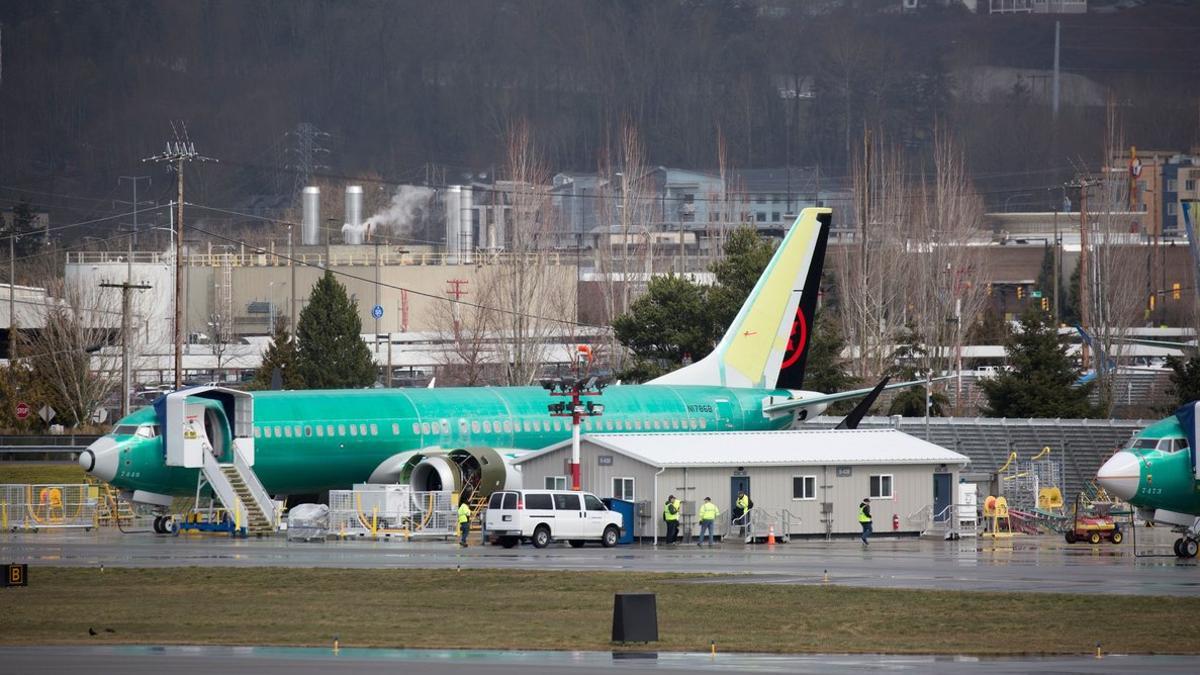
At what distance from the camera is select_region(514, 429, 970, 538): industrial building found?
51125 mm

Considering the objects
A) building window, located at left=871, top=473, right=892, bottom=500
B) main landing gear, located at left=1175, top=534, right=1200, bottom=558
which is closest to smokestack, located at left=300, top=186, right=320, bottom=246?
building window, located at left=871, top=473, right=892, bottom=500

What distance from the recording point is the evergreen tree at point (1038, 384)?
80125mm

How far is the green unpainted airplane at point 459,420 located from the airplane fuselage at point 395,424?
0.04 metres

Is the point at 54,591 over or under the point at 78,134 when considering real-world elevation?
under

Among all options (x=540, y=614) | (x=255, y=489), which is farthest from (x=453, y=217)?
(x=540, y=614)

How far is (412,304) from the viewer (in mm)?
140750

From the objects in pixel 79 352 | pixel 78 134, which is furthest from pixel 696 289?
pixel 78 134

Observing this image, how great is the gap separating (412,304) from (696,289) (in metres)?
52.4

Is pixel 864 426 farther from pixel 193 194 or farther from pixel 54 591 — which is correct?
pixel 193 194

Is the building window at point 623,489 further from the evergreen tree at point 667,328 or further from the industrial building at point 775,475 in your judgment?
the evergreen tree at point 667,328

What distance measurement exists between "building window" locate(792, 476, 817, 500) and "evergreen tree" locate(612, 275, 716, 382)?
37.5m

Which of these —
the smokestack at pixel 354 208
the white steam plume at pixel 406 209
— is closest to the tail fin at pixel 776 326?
the smokestack at pixel 354 208

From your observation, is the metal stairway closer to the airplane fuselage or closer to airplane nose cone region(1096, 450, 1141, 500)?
the airplane fuselage

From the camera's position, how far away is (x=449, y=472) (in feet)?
179
